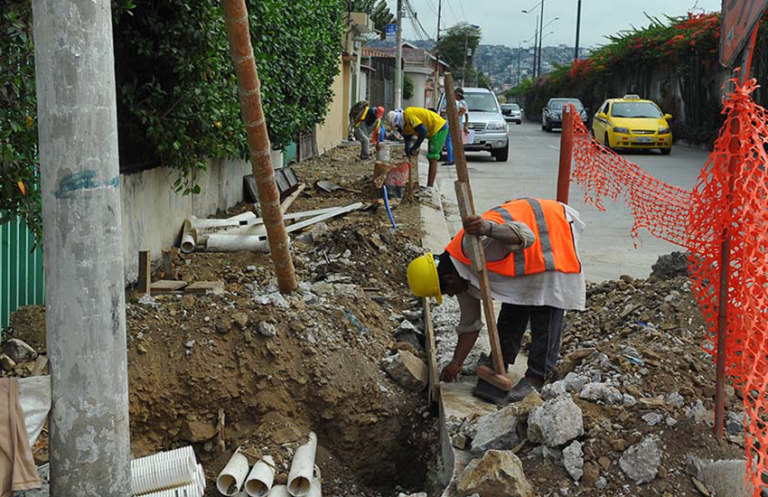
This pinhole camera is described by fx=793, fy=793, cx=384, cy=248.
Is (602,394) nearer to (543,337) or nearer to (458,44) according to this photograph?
(543,337)

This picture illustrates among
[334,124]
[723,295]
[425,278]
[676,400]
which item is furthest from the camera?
[334,124]

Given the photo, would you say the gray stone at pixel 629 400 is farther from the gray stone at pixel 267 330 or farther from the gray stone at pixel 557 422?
the gray stone at pixel 267 330

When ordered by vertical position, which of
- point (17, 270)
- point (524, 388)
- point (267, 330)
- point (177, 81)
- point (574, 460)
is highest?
point (177, 81)

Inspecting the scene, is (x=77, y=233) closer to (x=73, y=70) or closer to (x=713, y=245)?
(x=73, y=70)

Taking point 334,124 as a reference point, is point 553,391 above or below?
below

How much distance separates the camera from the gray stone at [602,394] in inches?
156

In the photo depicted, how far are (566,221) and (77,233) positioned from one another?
2816mm

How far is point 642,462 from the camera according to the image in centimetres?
343

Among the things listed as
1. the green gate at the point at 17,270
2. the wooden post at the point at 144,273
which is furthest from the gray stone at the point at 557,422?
the wooden post at the point at 144,273

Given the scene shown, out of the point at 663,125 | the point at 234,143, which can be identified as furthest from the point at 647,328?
the point at 663,125

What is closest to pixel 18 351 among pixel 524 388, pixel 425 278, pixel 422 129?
pixel 425 278

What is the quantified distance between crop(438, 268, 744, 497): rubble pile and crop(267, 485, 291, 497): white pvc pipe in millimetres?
922

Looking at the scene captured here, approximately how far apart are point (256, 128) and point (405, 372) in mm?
1873

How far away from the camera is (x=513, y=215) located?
458cm
